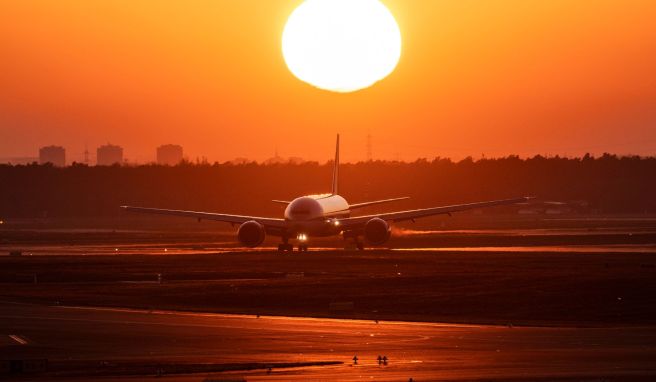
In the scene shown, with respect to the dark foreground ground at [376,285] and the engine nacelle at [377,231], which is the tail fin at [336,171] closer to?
the engine nacelle at [377,231]

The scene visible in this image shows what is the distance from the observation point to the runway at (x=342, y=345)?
2492 cm

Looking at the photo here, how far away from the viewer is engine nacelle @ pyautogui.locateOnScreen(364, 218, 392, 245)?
7538cm

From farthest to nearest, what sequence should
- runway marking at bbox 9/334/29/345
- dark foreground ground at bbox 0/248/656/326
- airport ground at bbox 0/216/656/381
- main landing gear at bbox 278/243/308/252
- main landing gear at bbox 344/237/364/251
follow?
1. main landing gear at bbox 344/237/364/251
2. main landing gear at bbox 278/243/308/252
3. dark foreground ground at bbox 0/248/656/326
4. runway marking at bbox 9/334/29/345
5. airport ground at bbox 0/216/656/381

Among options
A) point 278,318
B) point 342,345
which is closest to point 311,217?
point 278,318

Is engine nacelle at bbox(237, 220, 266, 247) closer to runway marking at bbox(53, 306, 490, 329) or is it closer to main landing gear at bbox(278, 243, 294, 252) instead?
main landing gear at bbox(278, 243, 294, 252)

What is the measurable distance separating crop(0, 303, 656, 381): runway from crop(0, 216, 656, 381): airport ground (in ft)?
0.17

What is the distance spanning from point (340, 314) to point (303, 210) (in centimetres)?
3809

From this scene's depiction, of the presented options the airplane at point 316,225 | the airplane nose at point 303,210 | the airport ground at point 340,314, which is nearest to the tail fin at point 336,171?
the airplane at point 316,225

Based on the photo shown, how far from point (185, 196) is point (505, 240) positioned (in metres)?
119

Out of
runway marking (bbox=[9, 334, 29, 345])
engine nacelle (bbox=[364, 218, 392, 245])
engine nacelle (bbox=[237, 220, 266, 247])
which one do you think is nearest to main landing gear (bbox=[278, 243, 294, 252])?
engine nacelle (bbox=[237, 220, 266, 247])

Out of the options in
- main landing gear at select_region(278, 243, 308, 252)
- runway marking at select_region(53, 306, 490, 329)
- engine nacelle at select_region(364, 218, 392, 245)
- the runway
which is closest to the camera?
the runway

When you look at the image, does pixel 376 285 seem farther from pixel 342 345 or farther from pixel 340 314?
pixel 342 345

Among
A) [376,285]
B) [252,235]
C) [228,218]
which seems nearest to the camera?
[376,285]

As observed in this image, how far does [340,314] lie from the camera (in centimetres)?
3741
